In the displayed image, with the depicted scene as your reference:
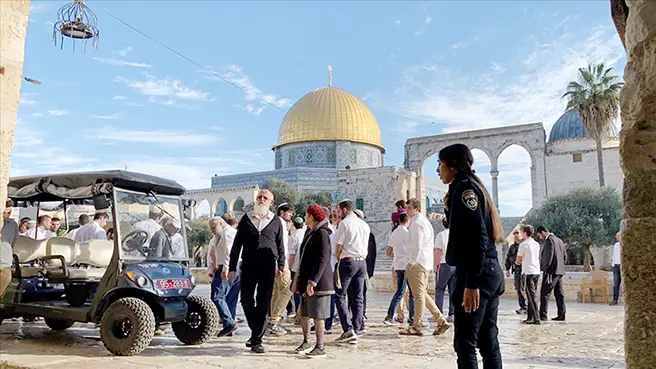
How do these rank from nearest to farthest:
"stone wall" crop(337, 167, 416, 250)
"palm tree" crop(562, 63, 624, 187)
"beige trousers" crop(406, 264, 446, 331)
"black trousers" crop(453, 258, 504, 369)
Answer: "black trousers" crop(453, 258, 504, 369) < "beige trousers" crop(406, 264, 446, 331) < "palm tree" crop(562, 63, 624, 187) < "stone wall" crop(337, 167, 416, 250)

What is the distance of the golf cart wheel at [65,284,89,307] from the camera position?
5609 mm

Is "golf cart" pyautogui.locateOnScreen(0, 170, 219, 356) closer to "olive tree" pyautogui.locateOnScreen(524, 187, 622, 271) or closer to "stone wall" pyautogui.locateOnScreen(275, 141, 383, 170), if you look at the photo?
"olive tree" pyautogui.locateOnScreen(524, 187, 622, 271)

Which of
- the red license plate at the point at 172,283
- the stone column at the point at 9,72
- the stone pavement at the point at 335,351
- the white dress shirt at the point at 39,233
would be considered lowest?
the stone pavement at the point at 335,351

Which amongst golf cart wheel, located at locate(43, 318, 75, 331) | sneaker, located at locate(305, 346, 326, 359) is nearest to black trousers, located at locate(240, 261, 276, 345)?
sneaker, located at locate(305, 346, 326, 359)

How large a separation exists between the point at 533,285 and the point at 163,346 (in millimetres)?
5181

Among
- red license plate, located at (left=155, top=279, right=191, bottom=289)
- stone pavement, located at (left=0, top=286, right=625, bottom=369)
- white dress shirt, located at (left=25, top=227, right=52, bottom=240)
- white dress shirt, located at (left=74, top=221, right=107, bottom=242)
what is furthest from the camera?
white dress shirt, located at (left=74, top=221, right=107, bottom=242)

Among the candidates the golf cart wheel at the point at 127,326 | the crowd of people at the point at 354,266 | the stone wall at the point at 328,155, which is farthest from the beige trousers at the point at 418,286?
the stone wall at the point at 328,155

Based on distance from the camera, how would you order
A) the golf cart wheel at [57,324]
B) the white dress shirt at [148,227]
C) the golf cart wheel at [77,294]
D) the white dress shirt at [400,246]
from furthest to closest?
the white dress shirt at [400,246] → the golf cart wheel at [57,324] → the golf cart wheel at [77,294] → the white dress shirt at [148,227]

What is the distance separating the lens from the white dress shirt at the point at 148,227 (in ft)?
17.7

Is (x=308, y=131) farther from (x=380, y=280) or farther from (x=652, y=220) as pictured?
(x=652, y=220)

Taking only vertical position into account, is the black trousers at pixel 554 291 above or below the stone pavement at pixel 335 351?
above

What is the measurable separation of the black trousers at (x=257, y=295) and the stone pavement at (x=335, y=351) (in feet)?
0.85

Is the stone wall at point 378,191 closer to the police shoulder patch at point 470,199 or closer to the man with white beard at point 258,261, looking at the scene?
the man with white beard at point 258,261

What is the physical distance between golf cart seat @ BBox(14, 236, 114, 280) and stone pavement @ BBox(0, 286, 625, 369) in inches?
30.5
